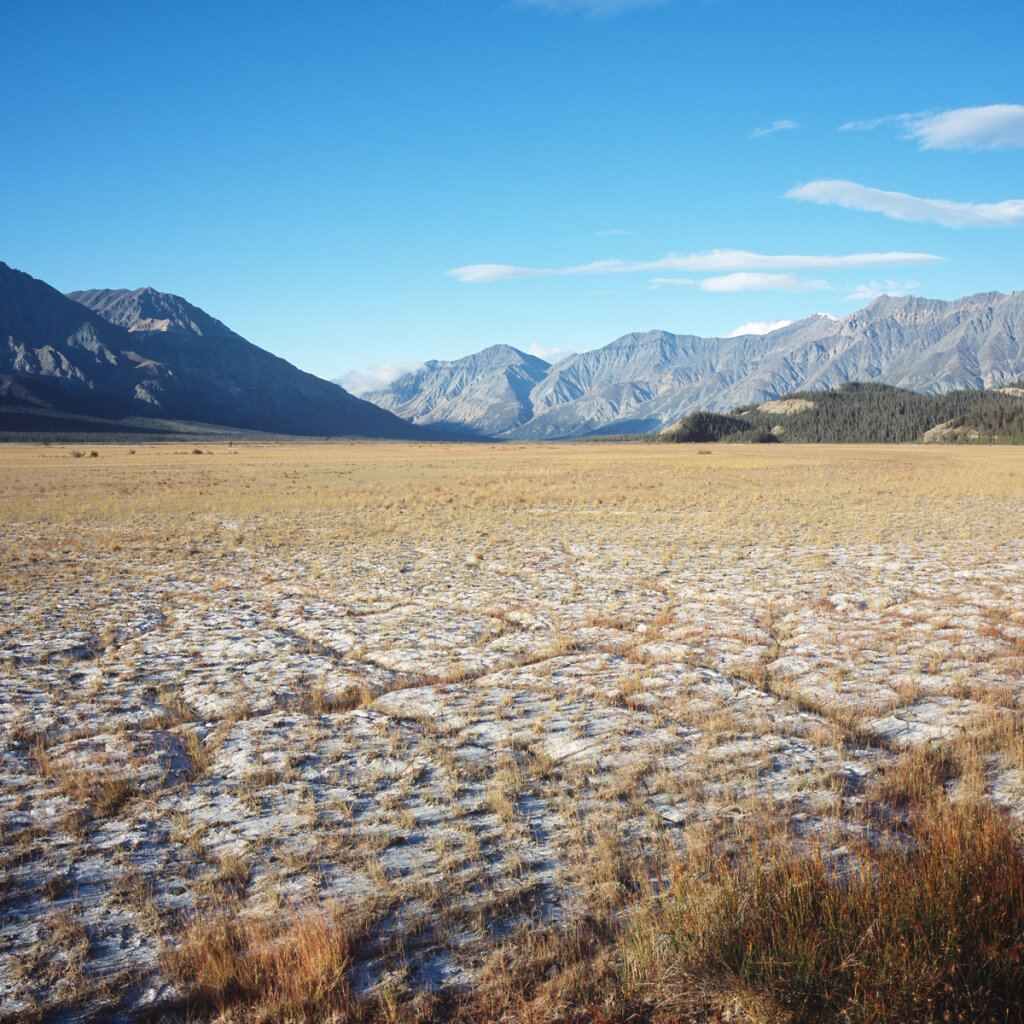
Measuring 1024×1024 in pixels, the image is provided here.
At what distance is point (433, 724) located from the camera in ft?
21.9

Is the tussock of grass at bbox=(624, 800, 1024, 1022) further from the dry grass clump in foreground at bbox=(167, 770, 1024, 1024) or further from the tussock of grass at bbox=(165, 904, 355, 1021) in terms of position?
Result: the tussock of grass at bbox=(165, 904, 355, 1021)

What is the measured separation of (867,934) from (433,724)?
450 cm

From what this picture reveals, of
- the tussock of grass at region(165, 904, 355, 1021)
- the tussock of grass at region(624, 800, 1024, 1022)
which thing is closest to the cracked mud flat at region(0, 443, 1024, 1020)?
the tussock of grass at region(165, 904, 355, 1021)

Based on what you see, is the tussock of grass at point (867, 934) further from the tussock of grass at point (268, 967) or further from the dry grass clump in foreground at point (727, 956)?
the tussock of grass at point (268, 967)

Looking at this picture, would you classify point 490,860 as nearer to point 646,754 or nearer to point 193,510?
point 646,754

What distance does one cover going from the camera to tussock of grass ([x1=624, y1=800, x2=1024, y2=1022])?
2627 millimetres

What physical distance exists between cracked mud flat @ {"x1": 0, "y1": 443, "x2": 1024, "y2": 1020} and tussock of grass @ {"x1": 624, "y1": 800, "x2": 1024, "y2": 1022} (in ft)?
2.47

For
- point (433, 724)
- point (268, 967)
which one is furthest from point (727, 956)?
point (433, 724)

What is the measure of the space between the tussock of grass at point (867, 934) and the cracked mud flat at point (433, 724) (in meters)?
0.75

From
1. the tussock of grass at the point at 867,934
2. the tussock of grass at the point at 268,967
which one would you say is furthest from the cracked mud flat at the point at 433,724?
the tussock of grass at the point at 867,934

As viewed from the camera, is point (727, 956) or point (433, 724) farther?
point (433, 724)

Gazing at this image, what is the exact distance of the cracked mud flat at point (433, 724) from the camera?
3939mm

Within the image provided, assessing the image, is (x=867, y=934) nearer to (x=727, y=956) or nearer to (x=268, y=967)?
(x=727, y=956)

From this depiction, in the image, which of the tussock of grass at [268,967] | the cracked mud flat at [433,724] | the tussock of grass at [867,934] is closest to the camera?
the tussock of grass at [867,934]
